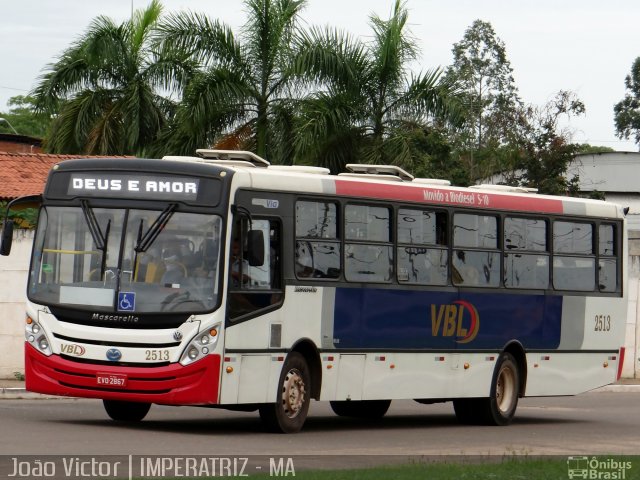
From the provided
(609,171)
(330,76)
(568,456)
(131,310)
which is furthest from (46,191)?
(609,171)

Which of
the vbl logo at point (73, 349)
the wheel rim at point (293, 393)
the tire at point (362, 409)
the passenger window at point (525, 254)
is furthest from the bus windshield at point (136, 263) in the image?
the passenger window at point (525, 254)

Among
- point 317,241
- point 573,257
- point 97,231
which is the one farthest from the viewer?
point 573,257

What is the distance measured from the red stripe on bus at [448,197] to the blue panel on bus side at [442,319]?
1.16 meters

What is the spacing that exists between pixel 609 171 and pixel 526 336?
5263 cm

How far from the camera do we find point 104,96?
132ft

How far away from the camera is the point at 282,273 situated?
16984 mm

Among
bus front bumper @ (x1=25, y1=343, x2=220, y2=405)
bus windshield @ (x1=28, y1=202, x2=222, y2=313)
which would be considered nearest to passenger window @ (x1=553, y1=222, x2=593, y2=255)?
bus windshield @ (x1=28, y1=202, x2=222, y2=313)

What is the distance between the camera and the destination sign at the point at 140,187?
1638 centimetres

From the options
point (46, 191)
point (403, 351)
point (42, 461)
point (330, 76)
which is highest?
point (330, 76)

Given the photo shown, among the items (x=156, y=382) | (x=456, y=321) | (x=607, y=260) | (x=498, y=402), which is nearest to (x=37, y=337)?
(x=156, y=382)

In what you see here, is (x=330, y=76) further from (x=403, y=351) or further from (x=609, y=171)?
(x=609, y=171)

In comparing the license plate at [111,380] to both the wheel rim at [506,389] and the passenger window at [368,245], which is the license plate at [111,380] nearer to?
the passenger window at [368,245]

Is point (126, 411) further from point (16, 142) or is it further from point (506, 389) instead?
point (16, 142)

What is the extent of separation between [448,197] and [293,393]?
13.2 feet
